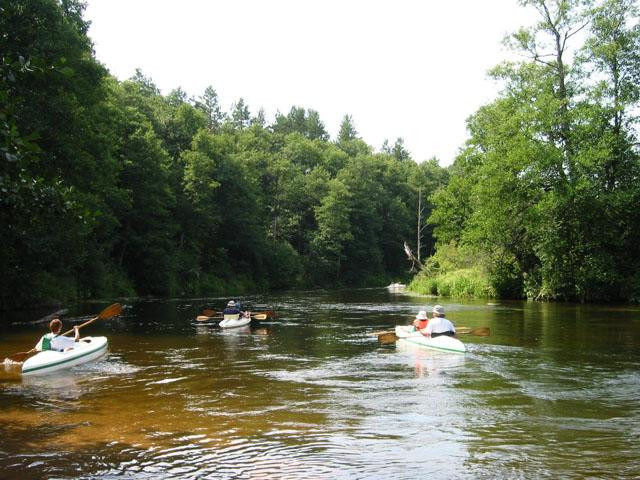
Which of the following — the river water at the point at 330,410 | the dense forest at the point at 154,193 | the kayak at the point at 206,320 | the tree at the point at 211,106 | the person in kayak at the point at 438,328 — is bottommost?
the river water at the point at 330,410

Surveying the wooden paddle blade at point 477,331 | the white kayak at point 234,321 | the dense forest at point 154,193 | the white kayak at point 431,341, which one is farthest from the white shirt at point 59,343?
the wooden paddle blade at point 477,331

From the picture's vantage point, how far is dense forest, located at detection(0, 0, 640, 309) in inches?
886

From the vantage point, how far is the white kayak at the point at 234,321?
20569mm

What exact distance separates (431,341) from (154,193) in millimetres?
32620

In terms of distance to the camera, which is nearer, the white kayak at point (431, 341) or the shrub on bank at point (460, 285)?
the white kayak at point (431, 341)

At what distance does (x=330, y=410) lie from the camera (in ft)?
30.0

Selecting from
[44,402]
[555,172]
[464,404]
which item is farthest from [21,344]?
[555,172]

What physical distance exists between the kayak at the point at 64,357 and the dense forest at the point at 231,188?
9.21 ft

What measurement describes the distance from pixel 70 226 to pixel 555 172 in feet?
74.3

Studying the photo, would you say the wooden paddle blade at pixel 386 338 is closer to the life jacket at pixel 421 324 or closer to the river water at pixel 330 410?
the river water at pixel 330 410

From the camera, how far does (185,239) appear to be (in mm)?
52156

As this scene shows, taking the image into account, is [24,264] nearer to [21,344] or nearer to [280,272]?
[21,344]

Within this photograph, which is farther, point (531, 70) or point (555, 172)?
point (531, 70)

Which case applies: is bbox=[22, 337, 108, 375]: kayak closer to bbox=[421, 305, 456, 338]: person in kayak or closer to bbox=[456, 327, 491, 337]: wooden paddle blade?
bbox=[421, 305, 456, 338]: person in kayak
